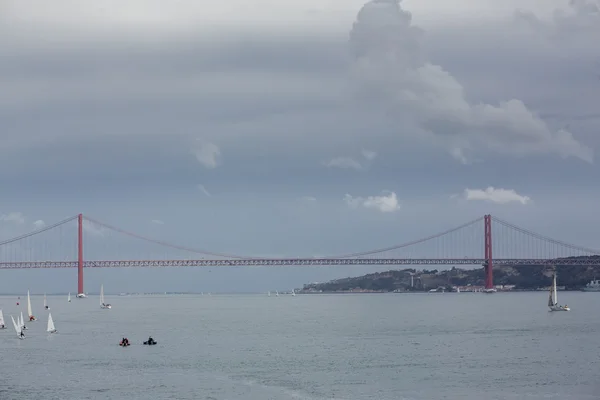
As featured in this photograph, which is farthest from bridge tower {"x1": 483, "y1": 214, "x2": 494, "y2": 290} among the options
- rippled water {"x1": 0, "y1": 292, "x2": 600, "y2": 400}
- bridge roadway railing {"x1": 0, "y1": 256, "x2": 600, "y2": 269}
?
rippled water {"x1": 0, "y1": 292, "x2": 600, "y2": 400}

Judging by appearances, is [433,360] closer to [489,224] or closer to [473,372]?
[473,372]

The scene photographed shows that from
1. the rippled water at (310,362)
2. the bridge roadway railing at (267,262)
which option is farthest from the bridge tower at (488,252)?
the rippled water at (310,362)

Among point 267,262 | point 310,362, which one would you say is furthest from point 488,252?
point 310,362

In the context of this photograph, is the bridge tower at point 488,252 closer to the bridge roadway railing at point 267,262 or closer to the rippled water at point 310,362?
the bridge roadway railing at point 267,262

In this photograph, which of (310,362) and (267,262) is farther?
(267,262)

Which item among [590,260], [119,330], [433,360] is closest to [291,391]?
[433,360]

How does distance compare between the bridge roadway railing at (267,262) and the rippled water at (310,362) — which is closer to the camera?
the rippled water at (310,362)

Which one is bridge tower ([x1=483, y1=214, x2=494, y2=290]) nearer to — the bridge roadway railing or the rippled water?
the bridge roadway railing

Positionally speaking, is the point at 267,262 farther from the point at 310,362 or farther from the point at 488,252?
the point at 310,362
